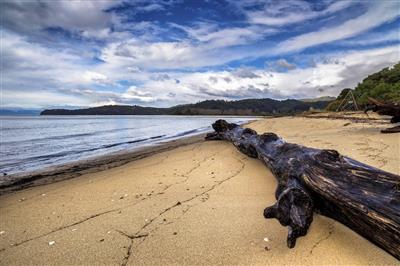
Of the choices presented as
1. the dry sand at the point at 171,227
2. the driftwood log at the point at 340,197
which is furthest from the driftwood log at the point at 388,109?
the driftwood log at the point at 340,197

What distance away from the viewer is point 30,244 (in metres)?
3.34

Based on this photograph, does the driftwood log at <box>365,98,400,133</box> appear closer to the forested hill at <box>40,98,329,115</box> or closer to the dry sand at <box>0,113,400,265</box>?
the dry sand at <box>0,113,400,265</box>

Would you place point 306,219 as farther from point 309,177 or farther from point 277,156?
point 277,156

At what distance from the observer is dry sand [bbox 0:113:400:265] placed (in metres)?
2.72

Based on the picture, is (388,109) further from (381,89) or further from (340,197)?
(381,89)

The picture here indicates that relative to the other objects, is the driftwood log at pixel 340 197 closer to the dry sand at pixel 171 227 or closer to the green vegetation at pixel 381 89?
the dry sand at pixel 171 227

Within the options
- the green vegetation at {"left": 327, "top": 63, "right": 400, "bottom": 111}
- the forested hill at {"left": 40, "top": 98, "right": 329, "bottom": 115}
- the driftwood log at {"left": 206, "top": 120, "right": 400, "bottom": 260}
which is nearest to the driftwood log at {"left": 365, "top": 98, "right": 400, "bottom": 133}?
the driftwood log at {"left": 206, "top": 120, "right": 400, "bottom": 260}

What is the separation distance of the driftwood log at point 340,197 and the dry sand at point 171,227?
5.3 inches

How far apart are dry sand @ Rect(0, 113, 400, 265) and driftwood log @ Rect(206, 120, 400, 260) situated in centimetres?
13

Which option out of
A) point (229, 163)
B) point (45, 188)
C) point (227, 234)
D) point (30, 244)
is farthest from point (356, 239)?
point (45, 188)

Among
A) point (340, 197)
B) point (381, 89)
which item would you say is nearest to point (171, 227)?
point (340, 197)

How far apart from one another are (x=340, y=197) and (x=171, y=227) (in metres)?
2.03

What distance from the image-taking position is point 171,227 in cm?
341

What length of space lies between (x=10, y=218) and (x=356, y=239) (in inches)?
202
